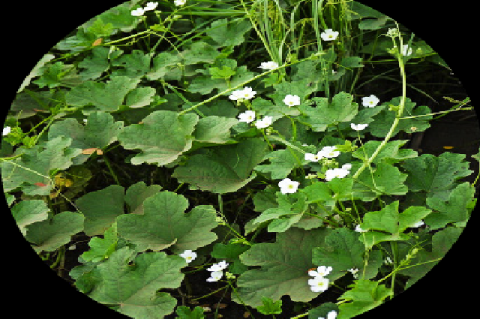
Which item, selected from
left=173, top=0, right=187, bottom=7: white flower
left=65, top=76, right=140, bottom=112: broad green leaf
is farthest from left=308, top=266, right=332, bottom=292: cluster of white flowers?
left=173, top=0, right=187, bottom=7: white flower

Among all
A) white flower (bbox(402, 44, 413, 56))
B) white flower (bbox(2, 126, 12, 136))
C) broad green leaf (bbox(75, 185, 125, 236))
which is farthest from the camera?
white flower (bbox(402, 44, 413, 56))

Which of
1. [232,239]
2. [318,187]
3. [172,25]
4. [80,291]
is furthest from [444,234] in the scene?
[172,25]

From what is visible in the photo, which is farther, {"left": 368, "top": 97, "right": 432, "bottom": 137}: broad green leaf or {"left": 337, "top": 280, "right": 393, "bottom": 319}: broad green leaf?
{"left": 368, "top": 97, "right": 432, "bottom": 137}: broad green leaf

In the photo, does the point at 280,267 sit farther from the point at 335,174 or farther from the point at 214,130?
the point at 214,130

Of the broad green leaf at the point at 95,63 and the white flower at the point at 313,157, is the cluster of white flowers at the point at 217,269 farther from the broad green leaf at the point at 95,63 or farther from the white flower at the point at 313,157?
the broad green leaf at the point at 95,63

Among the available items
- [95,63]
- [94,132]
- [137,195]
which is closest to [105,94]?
[94,132]

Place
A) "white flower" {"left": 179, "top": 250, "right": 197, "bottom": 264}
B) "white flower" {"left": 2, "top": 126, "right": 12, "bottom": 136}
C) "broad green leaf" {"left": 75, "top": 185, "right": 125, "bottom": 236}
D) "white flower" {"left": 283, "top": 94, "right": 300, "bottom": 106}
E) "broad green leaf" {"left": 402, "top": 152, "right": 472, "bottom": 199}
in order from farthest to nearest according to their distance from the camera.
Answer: "white flower" {"left": 2, "top": 126, "right": 12, "bottom": 136} < "white flower" {"left": 283, "top": 94, "right": 300, "bottom": 106} < "broad green leaf" {"left": 75, "top": 185, "right": 125, "bottom": 236} < "broad green leaf" {"left": 402, "top": 152, "right": 472, "bottom": 199} < "white flower" {"left": 179, "top": 250, "right": 197, "bottom": 264}

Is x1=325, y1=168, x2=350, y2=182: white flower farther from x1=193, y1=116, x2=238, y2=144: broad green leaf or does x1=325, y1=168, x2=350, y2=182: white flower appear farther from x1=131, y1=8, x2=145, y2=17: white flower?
x1=131, y1=8, x2=145, y2=17: white flower

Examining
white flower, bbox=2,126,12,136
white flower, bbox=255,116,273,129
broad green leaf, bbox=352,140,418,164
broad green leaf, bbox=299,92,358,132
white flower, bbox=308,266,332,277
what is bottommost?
white flower, bbox=308,266,332,277
